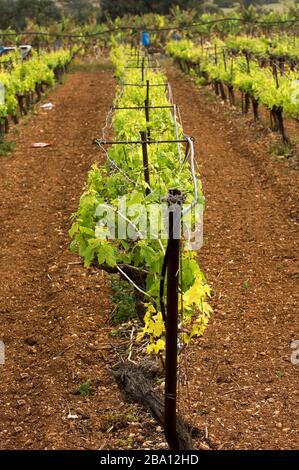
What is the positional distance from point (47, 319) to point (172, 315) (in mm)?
2799

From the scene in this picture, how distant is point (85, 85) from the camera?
23922 millimetres

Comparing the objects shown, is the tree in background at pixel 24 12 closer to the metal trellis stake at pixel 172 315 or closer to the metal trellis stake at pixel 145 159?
the metal trellis stake at pixel 145 159

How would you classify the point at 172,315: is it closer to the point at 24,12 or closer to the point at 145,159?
the point at 145,159

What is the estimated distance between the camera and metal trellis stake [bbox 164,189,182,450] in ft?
11.2

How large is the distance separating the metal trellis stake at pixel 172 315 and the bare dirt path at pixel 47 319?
0.68 metres

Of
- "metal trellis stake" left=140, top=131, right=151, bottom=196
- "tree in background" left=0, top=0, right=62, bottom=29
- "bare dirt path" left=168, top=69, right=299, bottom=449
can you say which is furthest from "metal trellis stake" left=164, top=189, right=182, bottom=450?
"tree in background" left=0, top=0, right=62, bottom=29

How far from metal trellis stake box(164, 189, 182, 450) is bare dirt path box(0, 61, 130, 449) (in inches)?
26.9

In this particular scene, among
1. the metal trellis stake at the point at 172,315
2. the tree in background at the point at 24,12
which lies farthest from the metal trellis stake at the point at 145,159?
the tree in background at the point at 24,12

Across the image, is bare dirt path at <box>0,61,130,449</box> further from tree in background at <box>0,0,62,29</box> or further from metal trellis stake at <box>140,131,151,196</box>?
tree in background at <box>0,0,62,29</box>

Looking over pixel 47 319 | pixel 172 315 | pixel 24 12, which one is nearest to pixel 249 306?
pixel 47 319

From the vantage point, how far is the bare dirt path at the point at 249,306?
4617 millimetres

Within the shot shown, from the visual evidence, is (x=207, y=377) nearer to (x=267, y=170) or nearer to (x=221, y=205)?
(x=221, y=205)

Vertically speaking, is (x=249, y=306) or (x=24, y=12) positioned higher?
(x=24, y=12)

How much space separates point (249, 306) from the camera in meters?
6.26
